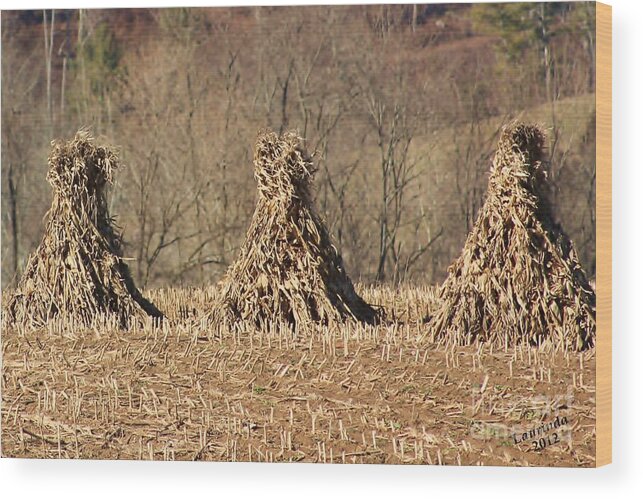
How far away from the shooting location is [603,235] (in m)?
10.2

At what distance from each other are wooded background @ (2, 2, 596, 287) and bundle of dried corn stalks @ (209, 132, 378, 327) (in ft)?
0.90

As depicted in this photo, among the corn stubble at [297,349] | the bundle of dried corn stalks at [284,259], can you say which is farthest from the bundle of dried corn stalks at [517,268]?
the bundle of dried corn stalks at [284,259]

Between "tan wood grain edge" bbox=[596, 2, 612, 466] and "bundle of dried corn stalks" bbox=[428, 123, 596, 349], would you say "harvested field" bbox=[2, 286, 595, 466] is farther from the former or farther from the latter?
"bundle of dried corn stalks" bbox=[428, 123, 596, 349]

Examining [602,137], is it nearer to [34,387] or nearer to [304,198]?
[304,198]

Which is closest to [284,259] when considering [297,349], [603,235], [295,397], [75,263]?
[297,349]

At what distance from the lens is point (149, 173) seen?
484 inches

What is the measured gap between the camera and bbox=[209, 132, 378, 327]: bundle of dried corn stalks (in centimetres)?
1162

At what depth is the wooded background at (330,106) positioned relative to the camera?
1066 centimetres

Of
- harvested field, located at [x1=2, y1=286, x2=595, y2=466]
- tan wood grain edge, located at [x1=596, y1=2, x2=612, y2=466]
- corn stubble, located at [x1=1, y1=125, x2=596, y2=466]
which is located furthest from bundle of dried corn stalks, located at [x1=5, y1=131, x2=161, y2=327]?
tan wood grain edge, located at [x1=596, y1=2, x2=612, y2=466]

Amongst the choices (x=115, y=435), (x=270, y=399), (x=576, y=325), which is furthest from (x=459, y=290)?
(x=115, y=435)

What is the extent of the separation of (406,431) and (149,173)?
345 centimetres

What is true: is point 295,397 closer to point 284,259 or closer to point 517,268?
point 284,259

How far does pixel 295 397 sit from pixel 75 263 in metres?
2.51

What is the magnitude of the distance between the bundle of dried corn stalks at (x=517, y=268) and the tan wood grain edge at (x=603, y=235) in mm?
471
